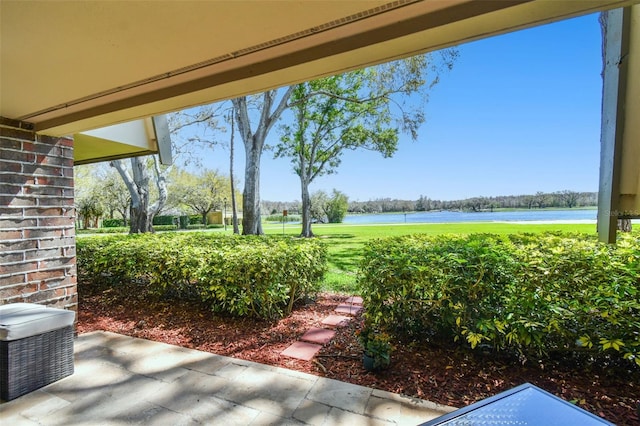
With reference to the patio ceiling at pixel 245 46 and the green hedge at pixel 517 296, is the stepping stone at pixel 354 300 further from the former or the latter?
the patio ceiling at pixel 245 46

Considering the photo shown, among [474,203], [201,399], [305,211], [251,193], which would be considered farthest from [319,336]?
[474,203]

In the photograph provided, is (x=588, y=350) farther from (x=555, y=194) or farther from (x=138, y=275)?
(x=555, y=194)

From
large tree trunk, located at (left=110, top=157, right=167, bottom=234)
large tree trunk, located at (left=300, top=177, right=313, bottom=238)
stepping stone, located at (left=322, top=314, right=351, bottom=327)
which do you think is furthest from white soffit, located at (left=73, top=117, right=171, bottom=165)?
large tree trunk, located at (left=300, top=177, right=313, bottom=238)

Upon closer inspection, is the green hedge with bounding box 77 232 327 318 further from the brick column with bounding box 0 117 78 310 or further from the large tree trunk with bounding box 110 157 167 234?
the large tree trunk with bounding box 110 157 167 234

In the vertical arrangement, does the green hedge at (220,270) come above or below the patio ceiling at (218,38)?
below

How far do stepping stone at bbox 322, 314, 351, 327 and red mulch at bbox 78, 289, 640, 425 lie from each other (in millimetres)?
94

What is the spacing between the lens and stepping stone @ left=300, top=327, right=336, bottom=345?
9.57ft

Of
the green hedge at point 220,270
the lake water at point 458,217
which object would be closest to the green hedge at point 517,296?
the green hedge at point 220,270

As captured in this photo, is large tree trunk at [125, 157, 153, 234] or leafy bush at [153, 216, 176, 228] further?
leafy bush at [153, 216, 176, 228]

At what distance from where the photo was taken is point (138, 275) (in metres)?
4.05

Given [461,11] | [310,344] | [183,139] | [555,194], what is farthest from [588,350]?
[555,194]

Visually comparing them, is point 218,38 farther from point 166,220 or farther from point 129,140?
point 166,220

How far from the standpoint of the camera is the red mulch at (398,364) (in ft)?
6.57

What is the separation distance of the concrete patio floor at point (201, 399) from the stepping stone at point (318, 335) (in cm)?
60
